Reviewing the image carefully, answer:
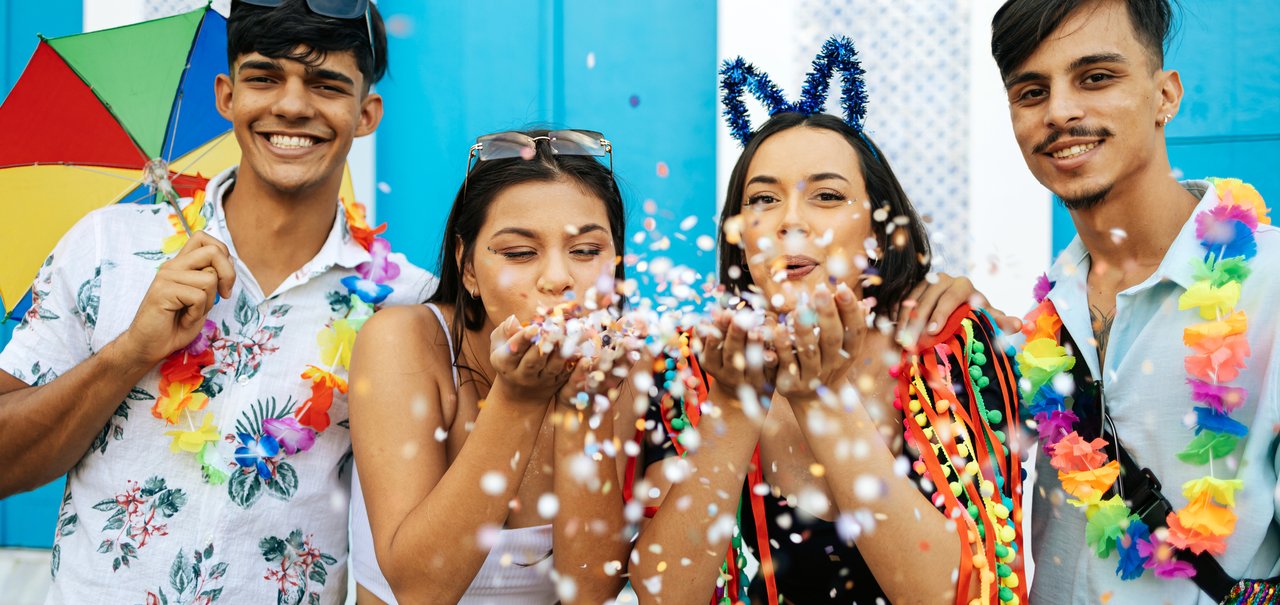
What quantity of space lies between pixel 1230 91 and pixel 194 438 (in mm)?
3672

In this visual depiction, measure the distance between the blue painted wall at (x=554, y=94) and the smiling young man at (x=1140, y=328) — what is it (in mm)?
1879

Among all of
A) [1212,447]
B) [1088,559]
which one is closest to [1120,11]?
[1212,447]

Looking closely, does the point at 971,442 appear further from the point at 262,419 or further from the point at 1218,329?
the point at 262,419

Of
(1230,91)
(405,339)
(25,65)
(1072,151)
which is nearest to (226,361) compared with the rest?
(405,339)

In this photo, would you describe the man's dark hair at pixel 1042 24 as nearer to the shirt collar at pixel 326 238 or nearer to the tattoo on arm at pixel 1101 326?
the tattoo on arm at pixel 1101 326

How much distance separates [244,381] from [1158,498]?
2025mm

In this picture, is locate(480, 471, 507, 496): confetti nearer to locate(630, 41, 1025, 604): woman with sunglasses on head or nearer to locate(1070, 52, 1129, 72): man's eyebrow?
locate(630, 41, 1025, 604): woman with sunglasses on head

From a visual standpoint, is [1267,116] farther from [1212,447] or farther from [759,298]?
[759,298]

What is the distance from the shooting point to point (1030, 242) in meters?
3.72

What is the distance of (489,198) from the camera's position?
226 cm

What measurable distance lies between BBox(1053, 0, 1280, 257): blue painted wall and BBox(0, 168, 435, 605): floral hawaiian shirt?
315 centimetres

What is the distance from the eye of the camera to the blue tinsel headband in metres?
2.47

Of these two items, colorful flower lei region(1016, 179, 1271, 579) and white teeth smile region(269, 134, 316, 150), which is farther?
white teeth smile region(269, 134, 316, 150)

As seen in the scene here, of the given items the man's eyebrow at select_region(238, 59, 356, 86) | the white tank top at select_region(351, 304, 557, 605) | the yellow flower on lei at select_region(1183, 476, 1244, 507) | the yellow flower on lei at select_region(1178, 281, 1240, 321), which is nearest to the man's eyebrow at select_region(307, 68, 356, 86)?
the man's eyebrow at select_region(238, 59, 356, 86)
